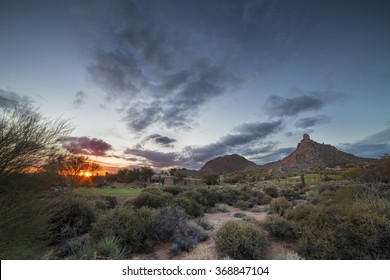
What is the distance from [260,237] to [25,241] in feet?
18.7

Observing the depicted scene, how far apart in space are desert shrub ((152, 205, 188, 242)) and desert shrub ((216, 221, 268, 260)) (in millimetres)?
2427

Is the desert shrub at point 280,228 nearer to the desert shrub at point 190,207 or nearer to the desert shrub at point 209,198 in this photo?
the desert shrub at point 190,207

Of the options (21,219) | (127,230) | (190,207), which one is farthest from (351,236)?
(190,207)

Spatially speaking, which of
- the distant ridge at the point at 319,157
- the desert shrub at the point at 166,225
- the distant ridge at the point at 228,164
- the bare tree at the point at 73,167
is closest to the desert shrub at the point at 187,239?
the desert shrub at the point at 166,225

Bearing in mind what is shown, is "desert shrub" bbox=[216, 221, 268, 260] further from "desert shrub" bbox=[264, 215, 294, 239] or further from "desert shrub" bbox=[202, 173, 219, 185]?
"desert shrub" bbox=[202, 173, 219, 185]

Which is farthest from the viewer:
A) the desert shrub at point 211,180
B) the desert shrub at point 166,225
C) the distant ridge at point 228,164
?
the distant ridge at point 228,164

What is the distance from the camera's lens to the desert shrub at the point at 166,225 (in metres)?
8.11

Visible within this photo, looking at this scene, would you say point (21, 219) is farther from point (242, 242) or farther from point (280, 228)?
point (280, 228)

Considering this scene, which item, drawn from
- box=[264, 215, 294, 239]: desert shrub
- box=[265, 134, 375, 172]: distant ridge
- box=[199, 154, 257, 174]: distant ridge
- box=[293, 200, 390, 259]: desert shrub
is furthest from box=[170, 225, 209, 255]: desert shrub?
box=[199, 154, 257, 174]: distant ridge

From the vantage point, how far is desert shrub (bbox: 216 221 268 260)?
5.87 metres

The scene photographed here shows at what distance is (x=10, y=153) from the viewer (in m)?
5.03

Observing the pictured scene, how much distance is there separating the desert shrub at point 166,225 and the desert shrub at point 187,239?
0.35 m
